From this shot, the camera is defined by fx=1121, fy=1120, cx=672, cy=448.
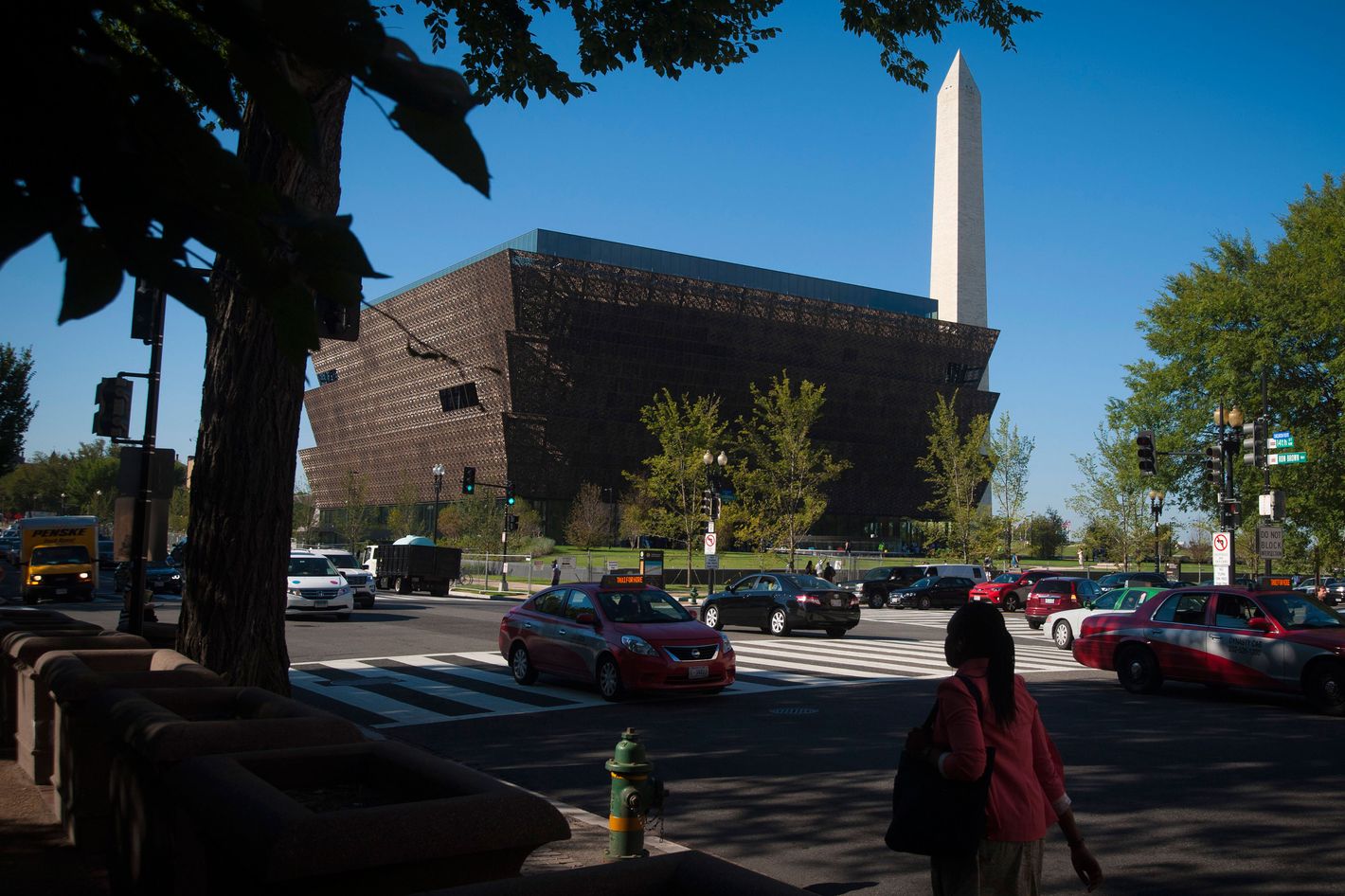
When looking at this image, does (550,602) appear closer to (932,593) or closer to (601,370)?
(932,593)

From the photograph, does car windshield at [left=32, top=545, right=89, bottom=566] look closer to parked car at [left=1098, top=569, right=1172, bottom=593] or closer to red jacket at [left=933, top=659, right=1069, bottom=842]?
parked car at [left=1098, top=569, right=1172, bottom=593]

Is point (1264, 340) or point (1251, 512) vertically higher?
point (1264, 340)

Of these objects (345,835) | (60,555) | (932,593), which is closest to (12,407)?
(60,555)

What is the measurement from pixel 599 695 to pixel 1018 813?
12.2m

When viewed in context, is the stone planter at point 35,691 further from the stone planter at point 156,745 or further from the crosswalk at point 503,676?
the crosswalk at point 503,676

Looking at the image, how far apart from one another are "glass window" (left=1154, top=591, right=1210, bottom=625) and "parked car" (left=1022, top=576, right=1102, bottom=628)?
17654 mm

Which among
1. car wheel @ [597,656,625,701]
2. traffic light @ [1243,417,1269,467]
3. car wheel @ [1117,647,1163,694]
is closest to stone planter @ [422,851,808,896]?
car wheel @ [597,656,625,701]

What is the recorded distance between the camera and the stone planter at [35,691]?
808cm

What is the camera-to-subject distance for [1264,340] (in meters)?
42.2

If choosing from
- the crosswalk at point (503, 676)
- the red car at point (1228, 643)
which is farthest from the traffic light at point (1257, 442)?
the red car at point (1228, 643)

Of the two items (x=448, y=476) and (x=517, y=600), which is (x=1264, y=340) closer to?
(x=517, y=600)

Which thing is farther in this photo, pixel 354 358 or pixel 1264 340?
pixel 354 358

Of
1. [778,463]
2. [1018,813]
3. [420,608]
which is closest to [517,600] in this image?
[420,608]

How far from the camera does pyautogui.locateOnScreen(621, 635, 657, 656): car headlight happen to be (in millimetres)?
14852
